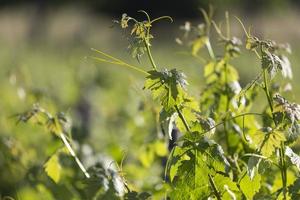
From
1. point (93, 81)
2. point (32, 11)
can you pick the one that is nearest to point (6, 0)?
point (32, 11)

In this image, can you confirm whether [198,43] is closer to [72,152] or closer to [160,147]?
[160,147]

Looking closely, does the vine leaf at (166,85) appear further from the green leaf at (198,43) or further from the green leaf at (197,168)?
the green leaf at (198,43)

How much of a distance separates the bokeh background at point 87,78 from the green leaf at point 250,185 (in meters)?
0.33

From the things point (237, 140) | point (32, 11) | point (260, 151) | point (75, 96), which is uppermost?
point (260, 151)

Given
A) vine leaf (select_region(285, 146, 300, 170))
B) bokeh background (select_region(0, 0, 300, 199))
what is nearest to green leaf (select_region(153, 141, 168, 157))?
bokeh background (select_region(0, 0, 300, 199))

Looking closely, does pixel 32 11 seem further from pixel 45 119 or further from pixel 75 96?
pixel 45 119

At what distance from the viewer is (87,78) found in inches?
329

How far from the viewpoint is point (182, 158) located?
2.22 m

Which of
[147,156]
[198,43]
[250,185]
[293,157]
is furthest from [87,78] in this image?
[293,157]

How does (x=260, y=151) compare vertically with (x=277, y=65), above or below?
below

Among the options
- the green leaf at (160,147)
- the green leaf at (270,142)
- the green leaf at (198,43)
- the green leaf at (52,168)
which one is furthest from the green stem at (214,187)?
the green leaf at (160,147)

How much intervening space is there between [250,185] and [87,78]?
20.4ft

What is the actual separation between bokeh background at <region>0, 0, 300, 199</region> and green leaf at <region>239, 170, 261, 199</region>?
329 millimetres

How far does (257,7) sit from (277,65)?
98.5 feet
